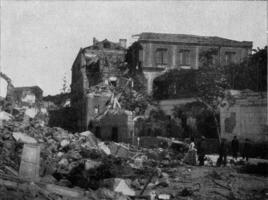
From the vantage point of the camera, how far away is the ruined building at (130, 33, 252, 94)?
135ft

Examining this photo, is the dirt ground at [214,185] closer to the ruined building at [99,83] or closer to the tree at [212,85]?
the tree at [212,85]

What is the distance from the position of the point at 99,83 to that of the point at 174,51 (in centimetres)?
959

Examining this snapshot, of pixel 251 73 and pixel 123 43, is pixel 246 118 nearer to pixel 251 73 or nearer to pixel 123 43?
pixel 251 73

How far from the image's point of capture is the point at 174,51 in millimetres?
41875

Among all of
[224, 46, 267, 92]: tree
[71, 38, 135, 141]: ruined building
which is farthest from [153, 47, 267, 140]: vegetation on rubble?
[71, 38, 135, 141]: ruined building

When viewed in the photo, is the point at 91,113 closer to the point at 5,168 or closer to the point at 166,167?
the point at 166,167

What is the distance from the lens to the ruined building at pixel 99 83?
1208 inches

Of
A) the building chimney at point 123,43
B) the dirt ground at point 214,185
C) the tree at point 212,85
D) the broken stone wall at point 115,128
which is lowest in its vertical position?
the dirt ground at point 214,185

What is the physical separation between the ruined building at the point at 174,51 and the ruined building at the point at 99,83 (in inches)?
106

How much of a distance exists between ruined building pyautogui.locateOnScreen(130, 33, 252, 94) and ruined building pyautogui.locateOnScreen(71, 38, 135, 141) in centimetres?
268

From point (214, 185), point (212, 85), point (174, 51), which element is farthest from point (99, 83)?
point (214, 185)

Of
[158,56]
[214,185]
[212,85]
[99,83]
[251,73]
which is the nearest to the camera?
[214,185]

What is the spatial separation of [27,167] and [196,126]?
21763 millimetres

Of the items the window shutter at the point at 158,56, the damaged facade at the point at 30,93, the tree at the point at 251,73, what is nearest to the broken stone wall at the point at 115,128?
the tree at the point at 251,73
